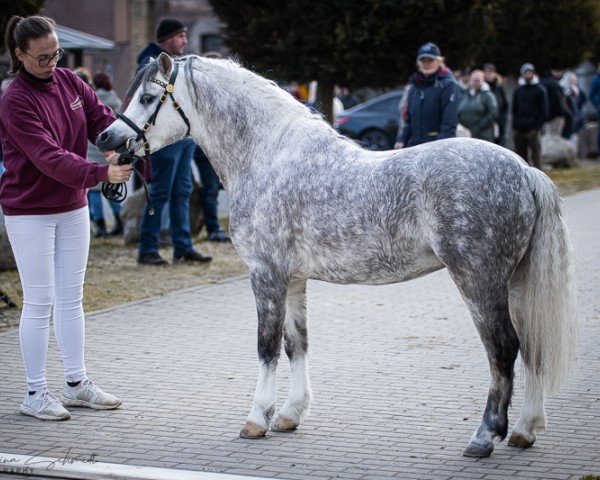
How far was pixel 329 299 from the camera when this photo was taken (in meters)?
10.6

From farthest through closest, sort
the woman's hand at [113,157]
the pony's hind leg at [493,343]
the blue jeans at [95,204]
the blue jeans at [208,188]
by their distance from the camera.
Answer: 1. the blue jeans at [95,204]
2. the blue jeans at [208,188]
3. the woman's hand at [113,157]
4. the pony's hind leg at [493,343]

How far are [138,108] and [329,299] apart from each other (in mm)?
4659

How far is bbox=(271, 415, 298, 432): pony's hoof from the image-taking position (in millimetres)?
6332

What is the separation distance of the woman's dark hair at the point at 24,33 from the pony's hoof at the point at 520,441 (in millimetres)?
3424

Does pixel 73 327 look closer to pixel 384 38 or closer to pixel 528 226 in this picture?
pixel 528 226

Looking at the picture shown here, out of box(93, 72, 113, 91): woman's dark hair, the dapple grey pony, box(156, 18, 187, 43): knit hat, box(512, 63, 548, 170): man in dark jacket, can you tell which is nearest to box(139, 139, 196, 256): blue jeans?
box(156, 18, 187, 43): knit hat

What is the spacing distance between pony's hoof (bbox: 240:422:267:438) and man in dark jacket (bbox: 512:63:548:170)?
50.0ft

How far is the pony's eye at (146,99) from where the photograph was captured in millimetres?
6242

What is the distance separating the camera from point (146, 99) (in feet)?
20.5

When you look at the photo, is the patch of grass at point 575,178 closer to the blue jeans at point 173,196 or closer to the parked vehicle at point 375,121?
the parked vehicle at point 375,121

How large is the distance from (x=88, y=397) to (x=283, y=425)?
131 cm

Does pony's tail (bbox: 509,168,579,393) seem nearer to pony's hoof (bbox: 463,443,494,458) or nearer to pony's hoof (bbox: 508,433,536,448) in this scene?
pony's hoof (bbox: 508,433,536,448)

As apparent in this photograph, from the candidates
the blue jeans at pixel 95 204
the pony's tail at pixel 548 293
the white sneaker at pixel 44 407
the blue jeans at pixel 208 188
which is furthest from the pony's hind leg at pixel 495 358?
the blue jeans at pixel 95 204

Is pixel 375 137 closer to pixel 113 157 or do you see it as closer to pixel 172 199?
pixel 172 199
